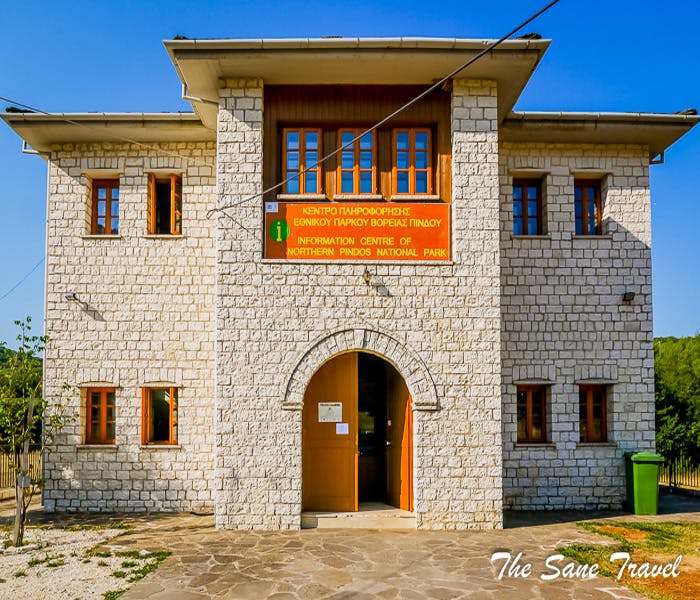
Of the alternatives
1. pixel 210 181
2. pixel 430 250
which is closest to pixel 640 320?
pixel 430 250

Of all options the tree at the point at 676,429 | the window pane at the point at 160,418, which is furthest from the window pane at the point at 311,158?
the tree at the point at 676,429

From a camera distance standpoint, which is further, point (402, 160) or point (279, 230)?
point (402, 160)

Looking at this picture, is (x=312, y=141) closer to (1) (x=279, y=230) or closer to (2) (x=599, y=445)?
(1) (x=279, y=230)

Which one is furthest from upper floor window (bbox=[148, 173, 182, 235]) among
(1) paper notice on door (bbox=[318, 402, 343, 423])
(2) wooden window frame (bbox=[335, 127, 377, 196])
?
(1) paper notice on door (bbox=[318, 402, 343, 423])

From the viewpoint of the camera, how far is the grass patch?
6445mm

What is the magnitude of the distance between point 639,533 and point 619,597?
288 centimetres

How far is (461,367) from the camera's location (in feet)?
29.0

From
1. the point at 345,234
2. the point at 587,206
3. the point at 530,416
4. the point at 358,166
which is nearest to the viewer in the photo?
the point at 345,234

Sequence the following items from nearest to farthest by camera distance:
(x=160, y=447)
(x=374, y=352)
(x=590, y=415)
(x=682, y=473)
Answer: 1. (x=374, y=352)
2. (x=160, y=447)
3. (x=590, y=415)
4. (x=682, y=473)

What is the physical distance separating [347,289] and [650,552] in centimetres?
541

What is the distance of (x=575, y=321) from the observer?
419 inches

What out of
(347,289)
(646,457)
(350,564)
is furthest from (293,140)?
(646,457)

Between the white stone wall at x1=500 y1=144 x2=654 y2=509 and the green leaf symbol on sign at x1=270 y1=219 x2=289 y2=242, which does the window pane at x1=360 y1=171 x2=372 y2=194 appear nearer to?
the green leaf symbol on sign at x1=270 y1=219 x2=289 y2=242

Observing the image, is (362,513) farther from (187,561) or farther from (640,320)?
(640,320)
